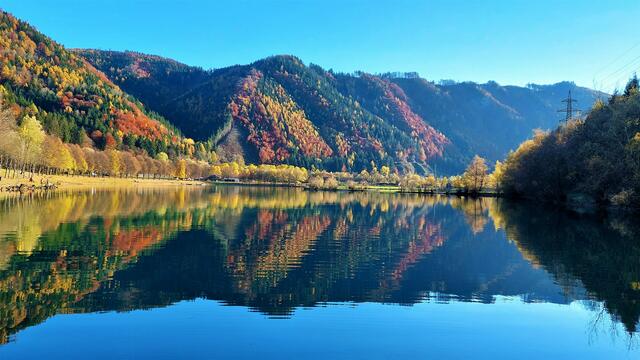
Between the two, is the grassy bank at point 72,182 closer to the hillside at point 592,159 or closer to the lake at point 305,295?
the lake at point 305,295

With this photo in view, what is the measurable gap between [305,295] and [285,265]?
5.73 metres

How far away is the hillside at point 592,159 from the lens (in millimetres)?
55000

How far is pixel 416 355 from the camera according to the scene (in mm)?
A: 13312

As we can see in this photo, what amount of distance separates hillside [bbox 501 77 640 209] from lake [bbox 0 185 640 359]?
810 inches

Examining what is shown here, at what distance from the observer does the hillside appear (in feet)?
180

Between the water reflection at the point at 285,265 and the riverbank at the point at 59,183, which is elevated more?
the water reflection at the point at 285,265

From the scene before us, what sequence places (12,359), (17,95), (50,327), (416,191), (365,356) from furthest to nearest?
(17,95), (416,191), (50,327), (365,356), (12,359)

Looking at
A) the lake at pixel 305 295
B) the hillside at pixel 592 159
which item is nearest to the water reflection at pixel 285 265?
the lake at pixel 305 295

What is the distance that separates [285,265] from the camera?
25.1 m

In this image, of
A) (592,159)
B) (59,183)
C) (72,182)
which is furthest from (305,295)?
(72,182)

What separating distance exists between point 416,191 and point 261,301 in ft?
441

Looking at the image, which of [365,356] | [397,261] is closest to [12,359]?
[365,356]

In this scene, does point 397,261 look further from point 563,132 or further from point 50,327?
point 563,132

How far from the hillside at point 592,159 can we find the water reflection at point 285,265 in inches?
491
